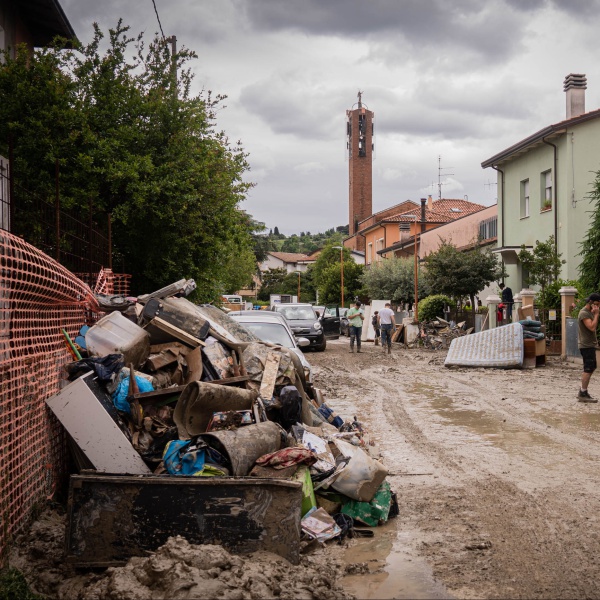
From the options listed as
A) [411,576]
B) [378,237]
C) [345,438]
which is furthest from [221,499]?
[378,237]

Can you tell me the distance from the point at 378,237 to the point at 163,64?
178 feet

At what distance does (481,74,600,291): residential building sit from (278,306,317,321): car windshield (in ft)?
30.3

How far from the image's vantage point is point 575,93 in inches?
1251

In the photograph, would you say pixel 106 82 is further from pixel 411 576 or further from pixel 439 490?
pixel 411 576

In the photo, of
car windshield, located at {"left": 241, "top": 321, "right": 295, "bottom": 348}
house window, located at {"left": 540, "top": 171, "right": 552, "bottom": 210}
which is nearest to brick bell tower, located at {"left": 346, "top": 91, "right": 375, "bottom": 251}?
house window, located at {"left": 540, "top": 171, "right": 552, "bottom": 210}

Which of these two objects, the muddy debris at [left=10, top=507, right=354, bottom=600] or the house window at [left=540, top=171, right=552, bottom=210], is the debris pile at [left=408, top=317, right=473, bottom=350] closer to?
the house window at [left=540, top=171, right=552, bottom=210]

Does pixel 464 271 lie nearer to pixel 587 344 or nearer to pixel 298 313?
pixel 298 313

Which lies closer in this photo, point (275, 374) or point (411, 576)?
point (411, 576)

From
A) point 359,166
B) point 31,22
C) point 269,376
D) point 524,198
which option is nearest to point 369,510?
point 269,376

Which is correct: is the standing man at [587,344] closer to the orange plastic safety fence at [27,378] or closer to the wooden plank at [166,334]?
the wooden plank at [166,334]

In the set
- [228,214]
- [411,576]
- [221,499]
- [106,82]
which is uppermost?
[106,82]

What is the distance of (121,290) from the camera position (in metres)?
14.3

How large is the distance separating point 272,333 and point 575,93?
23.6 m

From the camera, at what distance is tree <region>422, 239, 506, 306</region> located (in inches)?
1275
